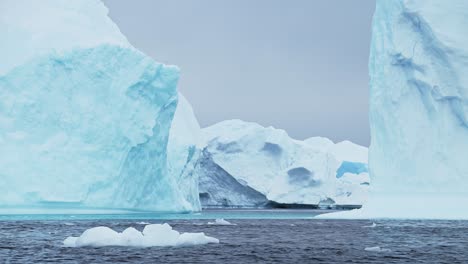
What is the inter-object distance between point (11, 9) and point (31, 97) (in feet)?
17.6

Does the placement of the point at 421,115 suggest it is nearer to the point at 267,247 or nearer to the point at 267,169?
the point at 267,247

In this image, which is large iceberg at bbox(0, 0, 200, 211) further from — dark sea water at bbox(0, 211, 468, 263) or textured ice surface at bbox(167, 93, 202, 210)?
textured ice surface at bbox(167, 93, 202, 210)

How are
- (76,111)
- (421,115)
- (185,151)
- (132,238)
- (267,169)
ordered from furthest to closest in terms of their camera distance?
1. (267,169)
2. (185,151)
3. (76,111)
4. (421,115)
5. (132,238)

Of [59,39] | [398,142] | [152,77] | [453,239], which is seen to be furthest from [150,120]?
[453,239]

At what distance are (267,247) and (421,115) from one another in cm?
1498

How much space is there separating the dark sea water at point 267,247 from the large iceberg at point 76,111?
4.54 metres

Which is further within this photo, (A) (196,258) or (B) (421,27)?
(B) (421,27)

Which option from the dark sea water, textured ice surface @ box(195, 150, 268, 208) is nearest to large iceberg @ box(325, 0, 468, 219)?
the dark sea water

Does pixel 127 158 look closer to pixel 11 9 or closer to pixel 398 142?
pixel 11 9

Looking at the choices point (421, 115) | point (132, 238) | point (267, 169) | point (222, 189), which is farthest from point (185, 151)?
point (132, 238)

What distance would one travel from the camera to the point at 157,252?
18469mm

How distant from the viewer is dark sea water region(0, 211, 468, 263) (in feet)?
54.9

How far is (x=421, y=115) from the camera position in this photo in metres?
33.2

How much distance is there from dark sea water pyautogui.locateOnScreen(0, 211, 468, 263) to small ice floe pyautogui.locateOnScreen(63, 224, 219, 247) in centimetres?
41
